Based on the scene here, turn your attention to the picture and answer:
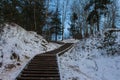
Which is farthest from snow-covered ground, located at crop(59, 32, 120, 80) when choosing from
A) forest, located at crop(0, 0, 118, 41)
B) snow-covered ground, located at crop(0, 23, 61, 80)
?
forest, located at crop(0, 0, 118, 41)

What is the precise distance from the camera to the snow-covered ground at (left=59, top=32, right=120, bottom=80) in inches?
442

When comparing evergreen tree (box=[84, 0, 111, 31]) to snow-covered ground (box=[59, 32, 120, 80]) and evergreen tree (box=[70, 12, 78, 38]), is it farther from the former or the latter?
evergreen tree (box=[70, 12, 78, 38])

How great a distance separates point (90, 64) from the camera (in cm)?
1445

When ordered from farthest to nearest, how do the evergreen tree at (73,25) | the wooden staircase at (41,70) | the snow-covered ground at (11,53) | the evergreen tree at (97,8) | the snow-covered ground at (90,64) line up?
the evergreen tree at (73,25)
the evergreen tree at (97,8)
the snow-covered ground at (90,64)
the snow-covered ground at (11,53)
the wooden staircase at (41,70)

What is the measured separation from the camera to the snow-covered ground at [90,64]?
36.8 ft

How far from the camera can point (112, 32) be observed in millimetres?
20281

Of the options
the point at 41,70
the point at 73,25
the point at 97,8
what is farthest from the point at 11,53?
the point at 73,25

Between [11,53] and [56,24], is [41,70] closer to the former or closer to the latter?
[11,53]

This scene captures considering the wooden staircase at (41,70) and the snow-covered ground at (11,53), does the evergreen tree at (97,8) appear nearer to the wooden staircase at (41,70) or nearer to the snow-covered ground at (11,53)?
the snow-covered ground at (11,53)

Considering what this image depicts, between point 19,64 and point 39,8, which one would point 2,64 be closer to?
point 19,64

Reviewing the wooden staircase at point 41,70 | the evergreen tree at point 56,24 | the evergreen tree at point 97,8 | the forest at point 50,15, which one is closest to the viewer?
the wooden staircase at point 41,70

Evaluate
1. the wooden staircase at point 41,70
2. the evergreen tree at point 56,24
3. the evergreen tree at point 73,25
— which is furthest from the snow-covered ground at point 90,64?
the evergreen tree at point 73,25

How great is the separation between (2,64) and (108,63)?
24.2ft

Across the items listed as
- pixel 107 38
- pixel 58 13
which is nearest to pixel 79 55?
pixel 107 38
